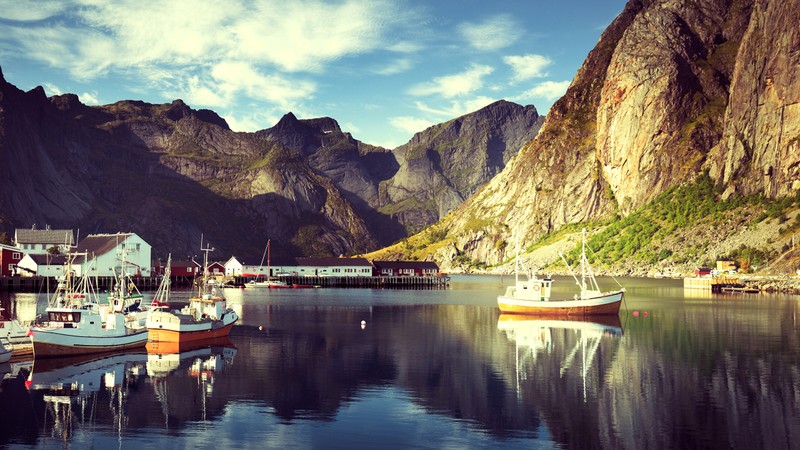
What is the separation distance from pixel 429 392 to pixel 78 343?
30.8 metres

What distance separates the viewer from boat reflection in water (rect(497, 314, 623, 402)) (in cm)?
5581

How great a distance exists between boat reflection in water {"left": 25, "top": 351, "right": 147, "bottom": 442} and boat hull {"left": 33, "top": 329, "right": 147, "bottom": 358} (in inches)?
30.7

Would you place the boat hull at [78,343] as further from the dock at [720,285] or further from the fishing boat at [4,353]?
the dock at [720,285]

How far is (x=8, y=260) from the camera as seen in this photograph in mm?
183125

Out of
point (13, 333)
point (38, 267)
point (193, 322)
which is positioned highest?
point (38, 267)

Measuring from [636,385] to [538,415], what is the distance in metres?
11.5

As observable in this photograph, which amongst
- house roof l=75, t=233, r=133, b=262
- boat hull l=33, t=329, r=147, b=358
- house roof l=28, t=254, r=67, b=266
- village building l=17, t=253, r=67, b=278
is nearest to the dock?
boat hull l=33, t=329, r=147, b=358

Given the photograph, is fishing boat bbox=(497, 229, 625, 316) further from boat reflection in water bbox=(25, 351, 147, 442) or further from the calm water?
boat reflection in water bbox=(25, 351, 147, 442)

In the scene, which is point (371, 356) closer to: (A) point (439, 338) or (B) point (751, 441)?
(A) point (439, 338)

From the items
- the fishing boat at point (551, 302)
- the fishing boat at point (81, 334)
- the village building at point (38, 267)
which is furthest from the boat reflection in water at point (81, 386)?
the village building at point (38, 267)

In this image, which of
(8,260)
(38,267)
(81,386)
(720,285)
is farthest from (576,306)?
(8,260)

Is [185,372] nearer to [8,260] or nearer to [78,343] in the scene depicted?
[78,343]

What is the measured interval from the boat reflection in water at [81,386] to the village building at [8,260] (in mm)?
136323

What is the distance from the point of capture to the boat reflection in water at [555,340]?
183 feet
